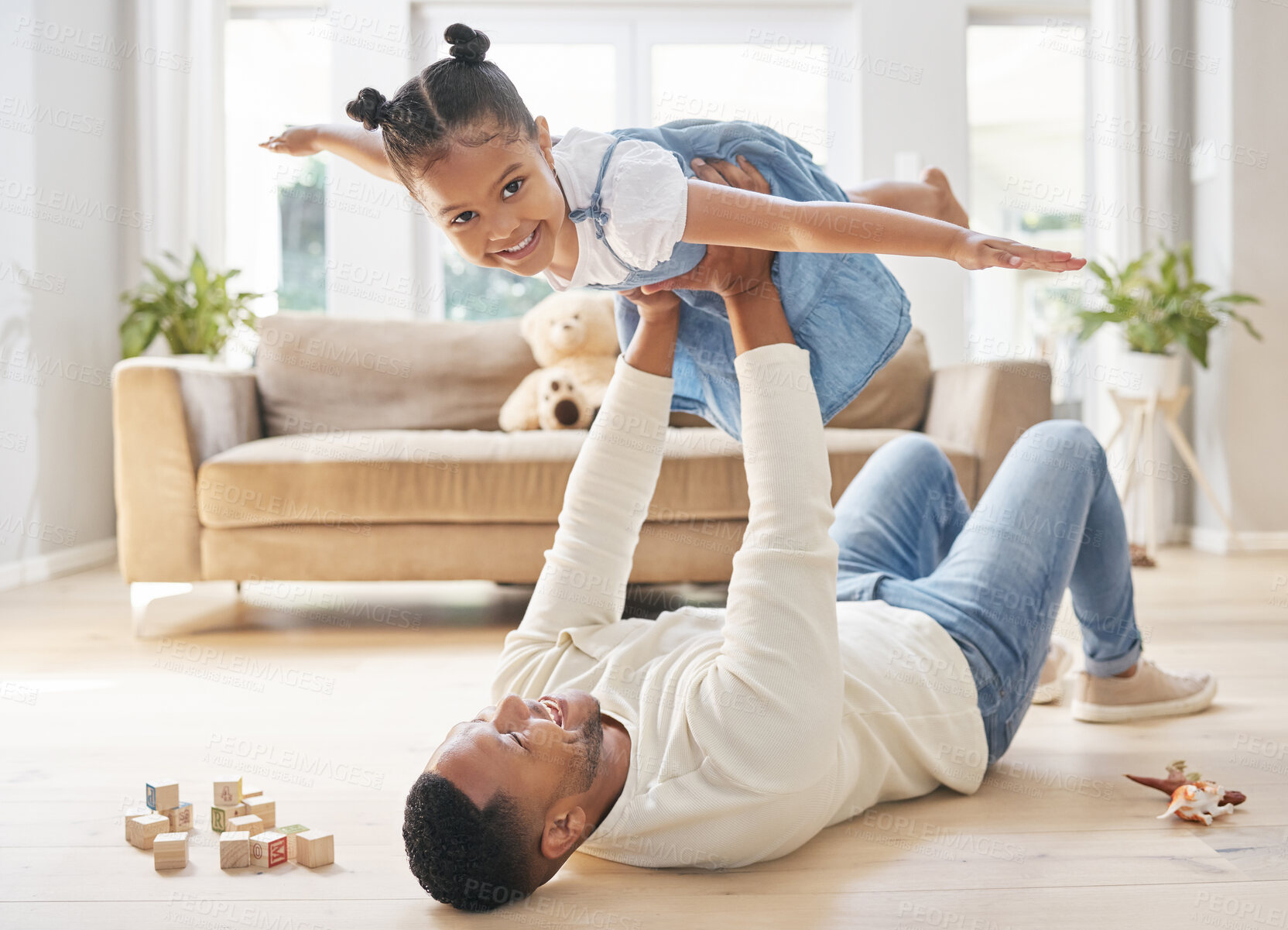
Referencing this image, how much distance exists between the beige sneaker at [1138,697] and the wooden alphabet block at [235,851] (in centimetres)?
127

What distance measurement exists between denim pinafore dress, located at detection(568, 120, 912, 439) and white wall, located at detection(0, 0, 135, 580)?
272cm

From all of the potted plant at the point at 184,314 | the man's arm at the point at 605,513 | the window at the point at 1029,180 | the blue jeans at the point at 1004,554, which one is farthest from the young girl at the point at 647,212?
the window at the point at 1029,180

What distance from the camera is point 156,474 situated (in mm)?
2492

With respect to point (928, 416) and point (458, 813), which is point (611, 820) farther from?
point (928, 416)

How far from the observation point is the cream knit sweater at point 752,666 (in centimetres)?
106

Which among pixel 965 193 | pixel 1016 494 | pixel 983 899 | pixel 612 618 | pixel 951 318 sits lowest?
pixel 983 899

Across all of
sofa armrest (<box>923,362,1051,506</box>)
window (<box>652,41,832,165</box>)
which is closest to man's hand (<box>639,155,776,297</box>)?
sofa armrest (<box>923,362,1051,506</box>)

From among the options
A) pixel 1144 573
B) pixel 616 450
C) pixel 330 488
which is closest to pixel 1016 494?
pixel 616 450

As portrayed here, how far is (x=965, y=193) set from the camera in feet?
14.2

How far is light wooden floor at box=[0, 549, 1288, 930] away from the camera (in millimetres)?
1048

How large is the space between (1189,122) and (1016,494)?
353 centimetres

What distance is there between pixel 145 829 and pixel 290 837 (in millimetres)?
186

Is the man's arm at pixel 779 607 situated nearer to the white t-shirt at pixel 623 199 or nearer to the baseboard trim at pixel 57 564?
the white t-shirt at pixel 623 199

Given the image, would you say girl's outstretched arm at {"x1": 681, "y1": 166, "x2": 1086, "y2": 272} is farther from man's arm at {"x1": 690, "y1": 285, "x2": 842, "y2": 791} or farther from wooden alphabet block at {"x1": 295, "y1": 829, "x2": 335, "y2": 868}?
wooden alphabet block at {"x1": 295, "y1": 829, "x2": 335, "y2": 868}
